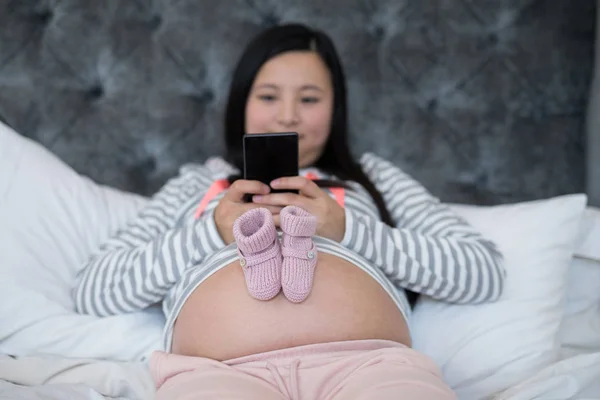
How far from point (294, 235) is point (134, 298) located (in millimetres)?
329

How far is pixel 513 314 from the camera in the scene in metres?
1.02

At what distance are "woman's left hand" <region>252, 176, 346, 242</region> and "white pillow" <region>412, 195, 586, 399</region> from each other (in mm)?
252

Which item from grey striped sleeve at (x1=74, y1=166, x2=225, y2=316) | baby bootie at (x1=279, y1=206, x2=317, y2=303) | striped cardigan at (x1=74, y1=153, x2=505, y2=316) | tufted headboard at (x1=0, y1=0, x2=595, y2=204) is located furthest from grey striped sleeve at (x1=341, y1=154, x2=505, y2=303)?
tufted headboard at (x1=0, y1=0, x2=595, y2=204)

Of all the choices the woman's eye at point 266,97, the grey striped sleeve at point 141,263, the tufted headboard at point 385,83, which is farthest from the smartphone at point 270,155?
the tufted headboard at point 385,83

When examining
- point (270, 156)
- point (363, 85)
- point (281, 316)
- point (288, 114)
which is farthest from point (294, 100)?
point (281, 316)

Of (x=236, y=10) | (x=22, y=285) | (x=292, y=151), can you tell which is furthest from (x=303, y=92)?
(x=22, y=285)

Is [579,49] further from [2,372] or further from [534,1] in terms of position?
[2,372]

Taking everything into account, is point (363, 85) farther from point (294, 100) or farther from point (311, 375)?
point (311, 375)

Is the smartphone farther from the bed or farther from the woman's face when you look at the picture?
the bed

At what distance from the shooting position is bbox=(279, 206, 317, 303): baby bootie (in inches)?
32.7

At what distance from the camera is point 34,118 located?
1349mm

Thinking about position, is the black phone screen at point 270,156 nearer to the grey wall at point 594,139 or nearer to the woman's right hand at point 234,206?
the woman's right hand at point 234,206

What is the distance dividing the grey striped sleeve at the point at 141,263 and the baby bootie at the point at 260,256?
0.13m

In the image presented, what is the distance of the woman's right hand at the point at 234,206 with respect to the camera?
3.10 feet
